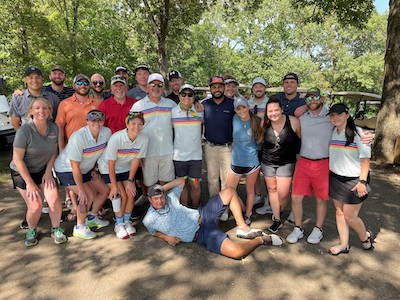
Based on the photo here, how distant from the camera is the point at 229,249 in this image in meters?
3.82

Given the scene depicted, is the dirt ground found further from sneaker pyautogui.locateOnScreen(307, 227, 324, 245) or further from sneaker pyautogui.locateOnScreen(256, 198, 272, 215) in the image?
sneaker pyautogui.locateOnScreen(256, 198, 272, 215)

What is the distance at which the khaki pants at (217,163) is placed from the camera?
4.80 m

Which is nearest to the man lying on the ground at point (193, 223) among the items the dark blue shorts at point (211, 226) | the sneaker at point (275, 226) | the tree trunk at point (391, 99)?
the dark blue shorts at point (211, 226)

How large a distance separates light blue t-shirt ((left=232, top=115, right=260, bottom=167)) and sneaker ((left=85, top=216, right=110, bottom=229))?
7.46 feet

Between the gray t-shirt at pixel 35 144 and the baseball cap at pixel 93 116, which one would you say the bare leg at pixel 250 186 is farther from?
the gray t-shirt at pixel 35 144

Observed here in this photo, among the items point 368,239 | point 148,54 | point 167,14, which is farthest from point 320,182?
point 148,54

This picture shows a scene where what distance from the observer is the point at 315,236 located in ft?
13.8

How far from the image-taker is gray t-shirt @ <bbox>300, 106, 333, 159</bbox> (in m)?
3.89

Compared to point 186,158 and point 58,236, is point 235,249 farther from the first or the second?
point 58,236

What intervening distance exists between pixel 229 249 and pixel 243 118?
1832 mm

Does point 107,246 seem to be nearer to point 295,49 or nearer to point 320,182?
point 320,182

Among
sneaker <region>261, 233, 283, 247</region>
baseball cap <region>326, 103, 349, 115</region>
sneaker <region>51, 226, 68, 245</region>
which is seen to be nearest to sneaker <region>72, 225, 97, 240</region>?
sneaker <region>51, 226, 68, 245</region>

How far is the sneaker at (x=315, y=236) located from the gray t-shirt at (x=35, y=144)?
12.3 feet

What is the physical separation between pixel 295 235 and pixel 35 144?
370cm
